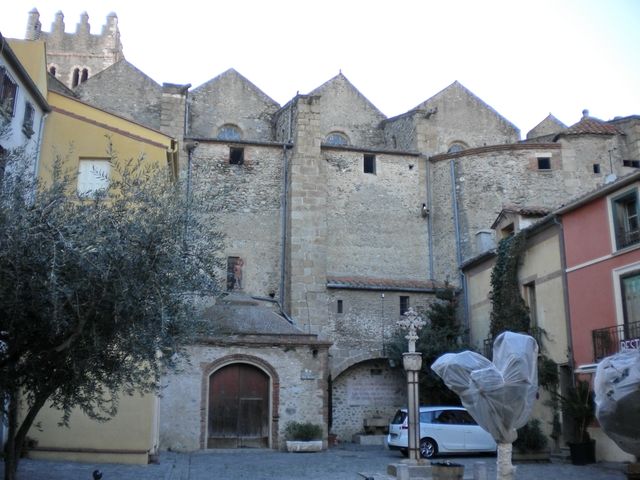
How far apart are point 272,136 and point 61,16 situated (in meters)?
30.1

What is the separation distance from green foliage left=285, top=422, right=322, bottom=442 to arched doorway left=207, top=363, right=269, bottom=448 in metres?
0.74

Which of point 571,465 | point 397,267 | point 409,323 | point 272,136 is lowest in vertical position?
point 571,465

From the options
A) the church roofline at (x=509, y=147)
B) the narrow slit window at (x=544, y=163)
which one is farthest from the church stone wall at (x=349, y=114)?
the narrow slit window at (x=544, y=163)

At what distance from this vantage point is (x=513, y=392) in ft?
34.4

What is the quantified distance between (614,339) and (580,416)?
7.09ft

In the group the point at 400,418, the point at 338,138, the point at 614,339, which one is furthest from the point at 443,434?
the point at 338,138

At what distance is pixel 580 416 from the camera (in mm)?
17547

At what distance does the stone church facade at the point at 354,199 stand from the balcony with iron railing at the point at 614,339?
376 inches

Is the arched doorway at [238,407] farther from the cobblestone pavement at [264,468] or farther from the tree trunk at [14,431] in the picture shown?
the tree trunk at [14,431]

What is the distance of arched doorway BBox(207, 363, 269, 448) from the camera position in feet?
67.3

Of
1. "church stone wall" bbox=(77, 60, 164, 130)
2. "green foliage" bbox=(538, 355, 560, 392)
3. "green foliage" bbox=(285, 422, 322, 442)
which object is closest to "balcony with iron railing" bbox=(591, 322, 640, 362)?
"green foliage" bbox=(538, 355, 560, 392)

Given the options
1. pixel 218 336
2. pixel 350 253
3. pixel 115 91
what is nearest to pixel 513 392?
pixel 218 336

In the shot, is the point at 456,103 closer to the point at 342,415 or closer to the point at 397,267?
the point at 397,267

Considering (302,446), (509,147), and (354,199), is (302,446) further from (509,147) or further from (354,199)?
(509,147)
